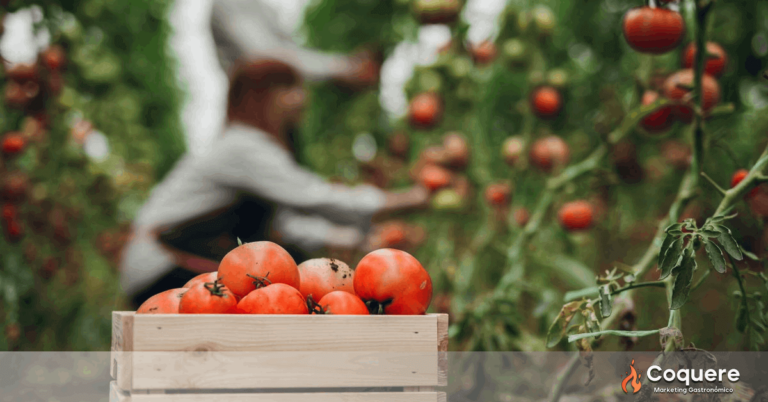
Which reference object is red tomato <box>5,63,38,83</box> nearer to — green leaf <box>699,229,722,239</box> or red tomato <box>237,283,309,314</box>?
red tomato <box>237,283,309,314</box>

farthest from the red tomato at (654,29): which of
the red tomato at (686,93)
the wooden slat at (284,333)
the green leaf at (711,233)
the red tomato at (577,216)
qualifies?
the wooden slat at (284,333)

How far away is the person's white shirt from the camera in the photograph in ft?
5.03

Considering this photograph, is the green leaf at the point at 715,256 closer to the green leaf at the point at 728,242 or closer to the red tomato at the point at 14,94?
the green leaf at the point at 728,242

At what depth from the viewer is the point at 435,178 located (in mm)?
1692

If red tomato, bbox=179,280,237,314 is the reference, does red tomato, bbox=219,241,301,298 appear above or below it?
above

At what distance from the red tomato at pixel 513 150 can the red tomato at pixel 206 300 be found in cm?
101

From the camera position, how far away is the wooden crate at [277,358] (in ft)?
2.42

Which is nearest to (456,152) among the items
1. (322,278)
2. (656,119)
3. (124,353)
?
(656,119)

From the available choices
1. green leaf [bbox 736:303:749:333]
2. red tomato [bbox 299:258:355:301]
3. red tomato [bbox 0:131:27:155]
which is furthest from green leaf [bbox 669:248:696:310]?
red tomato [bbox 0:131:27:155]

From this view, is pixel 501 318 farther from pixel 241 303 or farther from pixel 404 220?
pixel 241 303

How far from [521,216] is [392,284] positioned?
3.29ft

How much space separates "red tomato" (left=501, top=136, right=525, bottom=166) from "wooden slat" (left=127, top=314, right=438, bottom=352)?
0.91 metres

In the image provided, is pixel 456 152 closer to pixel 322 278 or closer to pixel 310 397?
pixel 322 278

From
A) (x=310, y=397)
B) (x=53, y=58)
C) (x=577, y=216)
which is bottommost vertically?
(x=310, y=397)
